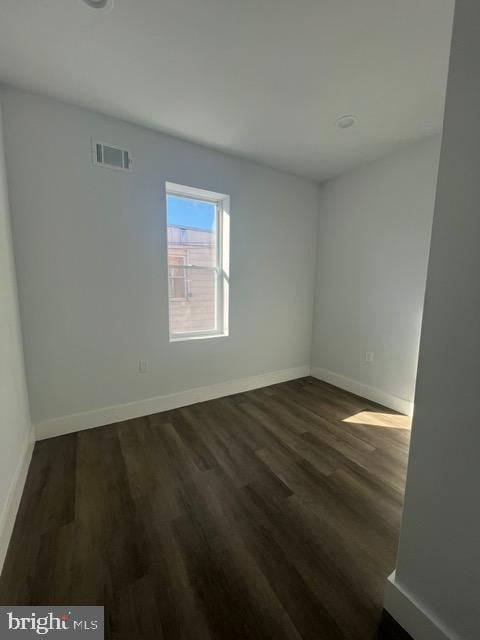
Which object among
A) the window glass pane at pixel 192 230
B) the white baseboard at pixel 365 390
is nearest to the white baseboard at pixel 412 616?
the white baseboard at pixel 365 390

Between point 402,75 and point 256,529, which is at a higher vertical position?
point 402,75

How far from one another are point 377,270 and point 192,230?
2081 mm

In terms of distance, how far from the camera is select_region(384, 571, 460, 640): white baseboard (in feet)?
2.89

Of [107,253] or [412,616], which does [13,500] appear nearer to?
[107,253]

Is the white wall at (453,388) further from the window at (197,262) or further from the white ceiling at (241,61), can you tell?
the window at (197,262)

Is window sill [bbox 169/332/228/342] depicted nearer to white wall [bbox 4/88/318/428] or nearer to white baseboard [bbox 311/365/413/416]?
white wall [bbox 4/88/318/428]

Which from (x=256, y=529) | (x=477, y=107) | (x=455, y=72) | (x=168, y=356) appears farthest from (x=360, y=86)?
(x=256, y=529)

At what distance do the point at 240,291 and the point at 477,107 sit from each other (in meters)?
2.39

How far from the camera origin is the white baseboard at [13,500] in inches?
48.4

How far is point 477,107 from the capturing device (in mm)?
720

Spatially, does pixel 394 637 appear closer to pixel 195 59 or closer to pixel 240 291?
pixel 240 291

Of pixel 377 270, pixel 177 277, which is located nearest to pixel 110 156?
pixel 177 277

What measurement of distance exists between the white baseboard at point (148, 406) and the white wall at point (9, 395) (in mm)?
234

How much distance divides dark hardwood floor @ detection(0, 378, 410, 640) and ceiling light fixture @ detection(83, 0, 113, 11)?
8.54 ft
